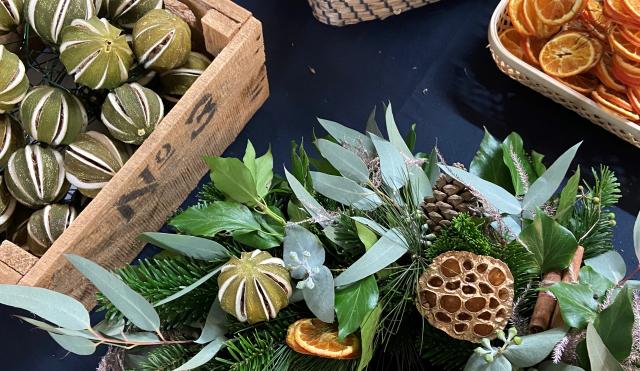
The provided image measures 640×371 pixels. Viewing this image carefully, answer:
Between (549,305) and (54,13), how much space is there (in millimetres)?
439

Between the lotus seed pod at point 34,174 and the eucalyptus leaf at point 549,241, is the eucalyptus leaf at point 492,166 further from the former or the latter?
the lotus seed pod at point 34,174

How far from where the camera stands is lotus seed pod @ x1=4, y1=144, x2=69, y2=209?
0.58 m

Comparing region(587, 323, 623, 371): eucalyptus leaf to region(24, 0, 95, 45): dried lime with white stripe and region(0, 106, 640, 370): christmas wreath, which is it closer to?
region(0, 106, 640, 370): christmas wreath

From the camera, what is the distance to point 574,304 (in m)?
0.42

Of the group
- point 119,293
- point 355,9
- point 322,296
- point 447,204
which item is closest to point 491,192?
point 447,204

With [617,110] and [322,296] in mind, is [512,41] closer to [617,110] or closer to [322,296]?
[617,110]

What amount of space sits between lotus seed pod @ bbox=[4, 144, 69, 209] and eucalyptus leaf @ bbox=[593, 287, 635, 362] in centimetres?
43

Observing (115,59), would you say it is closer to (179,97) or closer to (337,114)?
(179,97)

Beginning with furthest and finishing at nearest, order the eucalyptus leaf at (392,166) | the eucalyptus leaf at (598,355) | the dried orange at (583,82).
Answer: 1. the dried orange at (583,82)
2. the eucalyptus leaf at (392,166)
3. the eucalyptus leaf at (598,355)

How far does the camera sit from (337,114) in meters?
0.77

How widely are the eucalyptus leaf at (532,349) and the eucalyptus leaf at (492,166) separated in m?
0.16

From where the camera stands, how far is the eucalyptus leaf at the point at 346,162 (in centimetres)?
51

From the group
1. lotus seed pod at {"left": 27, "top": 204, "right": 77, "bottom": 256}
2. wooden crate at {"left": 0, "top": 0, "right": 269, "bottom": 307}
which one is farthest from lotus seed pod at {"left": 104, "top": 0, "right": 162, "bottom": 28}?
lotus seed pod at {"left": 27, "top": 204, "right": 77, "bottom": 256}

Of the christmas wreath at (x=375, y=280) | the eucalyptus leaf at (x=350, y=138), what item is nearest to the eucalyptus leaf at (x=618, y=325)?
the christmas wreath at (x=375, y=280)
